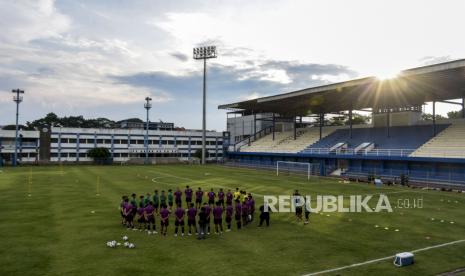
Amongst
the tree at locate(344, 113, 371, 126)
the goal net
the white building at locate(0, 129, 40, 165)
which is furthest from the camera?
the tree at locate(344, 113, 371, 126)

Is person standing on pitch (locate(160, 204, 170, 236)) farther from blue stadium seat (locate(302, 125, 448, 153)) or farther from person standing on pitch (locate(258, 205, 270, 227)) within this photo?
blue stadium seat (locate(302, 125, 448, 153))

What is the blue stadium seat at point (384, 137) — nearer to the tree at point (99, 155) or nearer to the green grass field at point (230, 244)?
the green grass field at point (230, 244)

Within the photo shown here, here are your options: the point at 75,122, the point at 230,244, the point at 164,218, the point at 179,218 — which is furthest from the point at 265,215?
the point at 75,122

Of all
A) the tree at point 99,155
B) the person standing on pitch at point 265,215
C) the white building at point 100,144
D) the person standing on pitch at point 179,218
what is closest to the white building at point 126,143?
the white building at point 100,144

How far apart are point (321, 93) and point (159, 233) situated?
40.9 m

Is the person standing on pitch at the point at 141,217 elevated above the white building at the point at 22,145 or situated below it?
below

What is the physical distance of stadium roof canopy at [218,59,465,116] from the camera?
137 ft

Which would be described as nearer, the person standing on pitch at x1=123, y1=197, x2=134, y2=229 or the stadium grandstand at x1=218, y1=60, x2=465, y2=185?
the person standing on pitch at x1=123, y1=197, x2=134, y2=229

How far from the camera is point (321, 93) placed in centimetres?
5547

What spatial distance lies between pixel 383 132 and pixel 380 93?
413 inches

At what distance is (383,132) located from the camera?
61.4 metres

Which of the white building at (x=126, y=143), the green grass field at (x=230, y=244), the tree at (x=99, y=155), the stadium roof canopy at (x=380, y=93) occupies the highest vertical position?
the stadium roof canopy at (x=380, y=93)

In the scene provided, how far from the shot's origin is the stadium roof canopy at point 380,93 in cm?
4172

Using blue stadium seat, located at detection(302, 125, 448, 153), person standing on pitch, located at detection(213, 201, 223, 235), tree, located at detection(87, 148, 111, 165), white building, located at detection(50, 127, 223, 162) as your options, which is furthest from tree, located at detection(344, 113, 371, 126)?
person standing on pitch, located at detection(213, 201, 223, 235)
